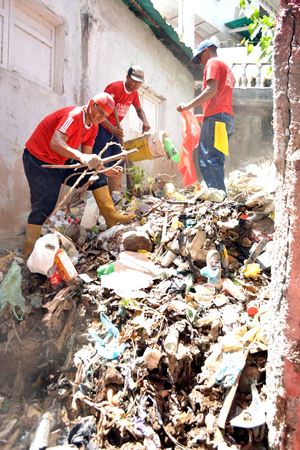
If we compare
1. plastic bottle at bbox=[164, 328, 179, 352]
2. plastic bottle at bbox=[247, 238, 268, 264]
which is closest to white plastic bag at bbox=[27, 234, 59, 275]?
plastic bottle at bbox=[164, 328, 179, 352]

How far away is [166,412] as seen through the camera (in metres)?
2.00

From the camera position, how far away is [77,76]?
15.9 feet

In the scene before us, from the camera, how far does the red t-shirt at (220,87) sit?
387 cm

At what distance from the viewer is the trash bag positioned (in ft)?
A: 15.9

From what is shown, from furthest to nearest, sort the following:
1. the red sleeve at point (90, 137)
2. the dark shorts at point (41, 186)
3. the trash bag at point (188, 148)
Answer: the trash bag at point (188, 148)
the red sleeve at point (90, 137)
the dark shorts at point (41, 186)

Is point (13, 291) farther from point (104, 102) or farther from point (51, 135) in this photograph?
point (104, 102)

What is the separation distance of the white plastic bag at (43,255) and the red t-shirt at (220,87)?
8.20 feet

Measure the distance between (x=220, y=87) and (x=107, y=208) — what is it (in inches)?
79.1

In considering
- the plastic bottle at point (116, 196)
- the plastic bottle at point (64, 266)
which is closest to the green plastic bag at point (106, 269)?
the plastic bottle at point (64, 266)

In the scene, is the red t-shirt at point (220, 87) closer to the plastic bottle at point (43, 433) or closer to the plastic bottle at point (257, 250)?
the plastic bottle at point (257, 250)

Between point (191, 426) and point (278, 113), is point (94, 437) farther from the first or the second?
point (278, 113)

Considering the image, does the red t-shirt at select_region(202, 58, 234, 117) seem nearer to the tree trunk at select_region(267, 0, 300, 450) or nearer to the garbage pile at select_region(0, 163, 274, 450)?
the garbage pile at select_region(0, 163, 274, 450)

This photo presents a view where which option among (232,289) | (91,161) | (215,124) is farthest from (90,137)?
(232,289)

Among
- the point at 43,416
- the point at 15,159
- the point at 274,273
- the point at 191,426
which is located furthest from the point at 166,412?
the point at 15,159
